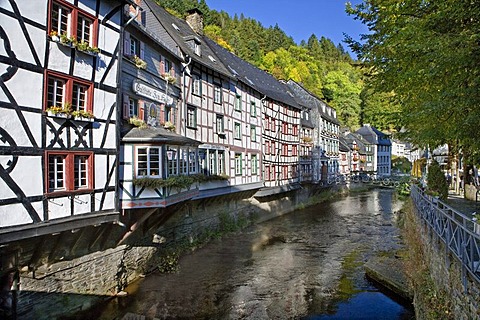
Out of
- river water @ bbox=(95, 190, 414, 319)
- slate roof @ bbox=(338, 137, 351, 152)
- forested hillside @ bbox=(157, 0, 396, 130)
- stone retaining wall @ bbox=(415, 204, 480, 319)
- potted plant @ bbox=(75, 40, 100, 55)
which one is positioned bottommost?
river water @ bbox=(95, 190, 414, 319)

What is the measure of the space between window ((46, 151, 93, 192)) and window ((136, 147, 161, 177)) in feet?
6.14

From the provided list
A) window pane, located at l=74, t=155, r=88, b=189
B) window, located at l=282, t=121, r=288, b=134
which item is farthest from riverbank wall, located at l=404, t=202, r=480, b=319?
window, located at l=282, t=121, r=288, b=134

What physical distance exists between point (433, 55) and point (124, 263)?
11.5m

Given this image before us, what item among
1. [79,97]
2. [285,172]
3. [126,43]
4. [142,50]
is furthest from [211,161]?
[285,172]

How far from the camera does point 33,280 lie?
9.66 m

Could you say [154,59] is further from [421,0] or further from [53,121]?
[421,0]

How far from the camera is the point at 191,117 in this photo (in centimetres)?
1839

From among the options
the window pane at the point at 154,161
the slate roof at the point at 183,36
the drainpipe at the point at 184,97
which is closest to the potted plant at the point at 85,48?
the window pane at the point at 154,161

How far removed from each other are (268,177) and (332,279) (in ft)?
45.6

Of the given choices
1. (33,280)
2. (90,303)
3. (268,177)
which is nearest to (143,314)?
(90,303)

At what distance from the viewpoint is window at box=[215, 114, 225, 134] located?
20.7 meters

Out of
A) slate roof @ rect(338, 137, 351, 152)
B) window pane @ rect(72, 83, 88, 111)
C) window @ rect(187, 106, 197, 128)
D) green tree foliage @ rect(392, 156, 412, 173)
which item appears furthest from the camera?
green tree foliage @ rect(392, 156, 412, 173)

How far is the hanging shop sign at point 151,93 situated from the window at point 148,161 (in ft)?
8.19

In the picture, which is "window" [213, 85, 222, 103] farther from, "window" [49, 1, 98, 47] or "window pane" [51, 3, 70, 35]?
"window pane" [51, 3, 70, 35]
